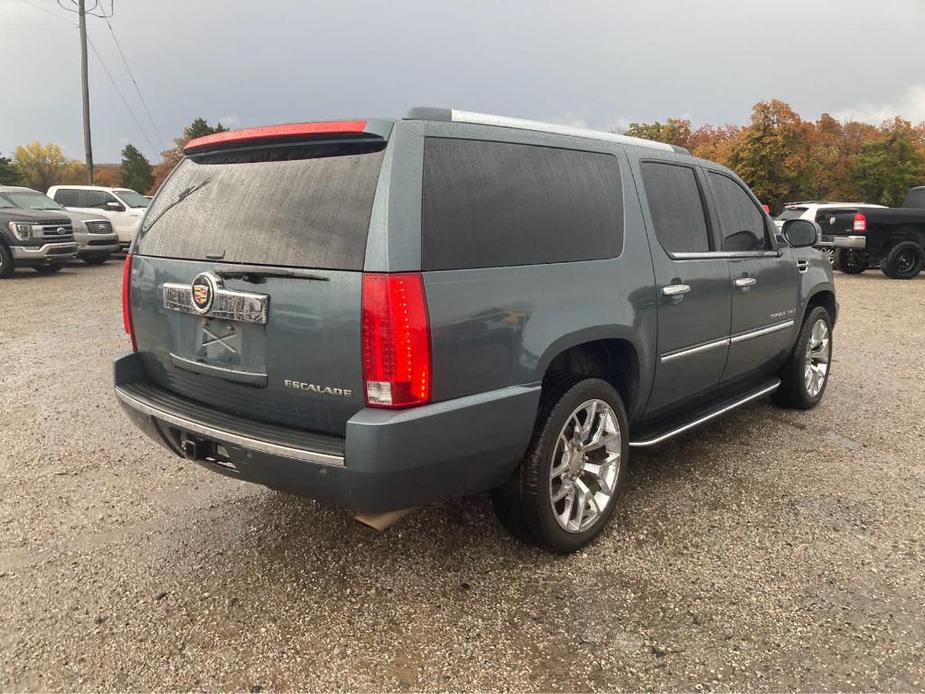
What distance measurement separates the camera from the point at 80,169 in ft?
312

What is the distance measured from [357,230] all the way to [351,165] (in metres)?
0.29

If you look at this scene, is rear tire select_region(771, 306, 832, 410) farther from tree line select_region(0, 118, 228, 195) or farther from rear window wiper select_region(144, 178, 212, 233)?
tree line select_region(0, 118, 228, 195)

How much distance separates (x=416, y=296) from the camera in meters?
2.35

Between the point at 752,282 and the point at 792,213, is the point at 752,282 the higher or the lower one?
the lower one

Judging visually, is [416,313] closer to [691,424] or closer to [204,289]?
[204,289]

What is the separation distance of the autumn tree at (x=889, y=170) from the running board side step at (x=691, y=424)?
2045 inches

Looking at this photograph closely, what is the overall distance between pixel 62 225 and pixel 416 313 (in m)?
14.5

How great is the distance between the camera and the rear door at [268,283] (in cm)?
243

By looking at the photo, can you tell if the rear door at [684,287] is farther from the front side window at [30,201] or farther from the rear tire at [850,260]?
the front side window at [30,201]

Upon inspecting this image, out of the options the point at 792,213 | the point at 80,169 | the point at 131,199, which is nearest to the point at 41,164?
the point at 80,169

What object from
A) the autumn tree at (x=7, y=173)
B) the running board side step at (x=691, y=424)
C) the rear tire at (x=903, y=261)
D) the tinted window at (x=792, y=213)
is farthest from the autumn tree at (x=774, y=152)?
the autumn tree at (x=7, y=173)

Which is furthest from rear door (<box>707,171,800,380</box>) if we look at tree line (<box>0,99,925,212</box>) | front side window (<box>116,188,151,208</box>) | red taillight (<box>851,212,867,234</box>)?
tree line (<box>0,99,925,212</box>)

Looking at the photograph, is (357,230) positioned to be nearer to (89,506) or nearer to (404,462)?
(404,462)

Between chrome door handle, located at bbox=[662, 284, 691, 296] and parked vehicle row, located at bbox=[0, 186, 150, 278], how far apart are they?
10440 mm
